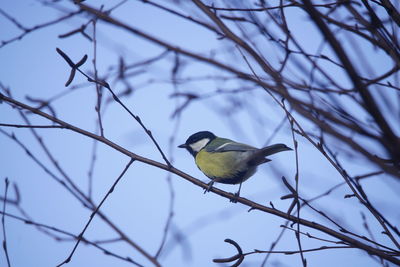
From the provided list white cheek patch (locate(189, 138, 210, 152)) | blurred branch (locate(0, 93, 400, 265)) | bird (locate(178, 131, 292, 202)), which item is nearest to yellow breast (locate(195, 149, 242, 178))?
bird (locate(178, 131, 292, 202))

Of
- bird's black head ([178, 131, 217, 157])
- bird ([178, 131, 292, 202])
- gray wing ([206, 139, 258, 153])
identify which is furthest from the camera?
bird's black head ([178, 131, 217, 157])

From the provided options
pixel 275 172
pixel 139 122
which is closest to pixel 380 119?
pixel 275 172

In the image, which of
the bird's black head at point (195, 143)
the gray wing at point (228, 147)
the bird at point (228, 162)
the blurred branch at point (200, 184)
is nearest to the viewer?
the blurred branch at point (200, 184)

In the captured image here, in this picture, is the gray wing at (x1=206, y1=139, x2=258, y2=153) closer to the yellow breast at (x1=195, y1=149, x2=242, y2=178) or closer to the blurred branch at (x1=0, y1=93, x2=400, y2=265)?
the yellow breast at (x1=195, y1=149, x2=242, y2=178)

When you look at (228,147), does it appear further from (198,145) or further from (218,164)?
(198,145)

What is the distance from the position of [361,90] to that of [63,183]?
Result: 86.7 inches

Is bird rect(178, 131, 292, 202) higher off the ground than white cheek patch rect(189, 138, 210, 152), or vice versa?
white cheek patch rect(189, 138, 210, 152)

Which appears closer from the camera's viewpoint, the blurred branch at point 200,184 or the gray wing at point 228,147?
the blurred branch at point 200,184

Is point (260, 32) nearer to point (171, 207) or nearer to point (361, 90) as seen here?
point (361, 90)

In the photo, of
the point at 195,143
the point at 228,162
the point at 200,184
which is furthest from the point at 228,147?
the point at 200,184

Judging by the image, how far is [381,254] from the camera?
62.8 inches

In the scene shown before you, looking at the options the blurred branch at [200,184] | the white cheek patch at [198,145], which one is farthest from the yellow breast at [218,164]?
the blurred branch at [200,184]

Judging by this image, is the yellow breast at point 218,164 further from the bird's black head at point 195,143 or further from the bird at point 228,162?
the bird's black head at point 195,143

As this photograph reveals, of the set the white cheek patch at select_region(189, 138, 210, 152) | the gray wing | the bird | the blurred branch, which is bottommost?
the blurred branch
